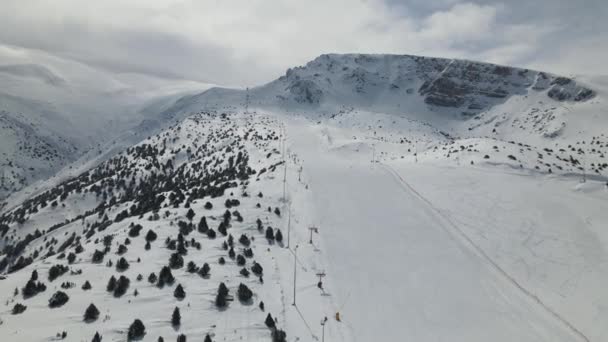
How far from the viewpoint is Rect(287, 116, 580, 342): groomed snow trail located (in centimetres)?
3678

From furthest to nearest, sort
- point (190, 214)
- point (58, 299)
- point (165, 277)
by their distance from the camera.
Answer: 1. point (190, 214)
2. point (165, 277)
3. point (58, 299)

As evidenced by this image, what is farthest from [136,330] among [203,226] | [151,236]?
[203,226]

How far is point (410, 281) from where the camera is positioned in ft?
148

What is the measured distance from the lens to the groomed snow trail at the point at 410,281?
36.8m

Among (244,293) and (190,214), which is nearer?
(244,293)

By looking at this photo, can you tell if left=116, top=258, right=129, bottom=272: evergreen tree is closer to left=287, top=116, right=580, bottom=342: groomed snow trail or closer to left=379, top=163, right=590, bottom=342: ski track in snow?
left=287, top=116, right=580, bottom=342: groomed snow trail

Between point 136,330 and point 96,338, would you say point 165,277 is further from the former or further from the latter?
point 96,338

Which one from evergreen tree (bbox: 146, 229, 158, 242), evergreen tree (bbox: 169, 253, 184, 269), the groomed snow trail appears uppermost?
evergreen tree (bbox: 146, 229, 158, 242)

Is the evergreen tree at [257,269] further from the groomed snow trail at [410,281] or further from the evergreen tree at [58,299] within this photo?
the evergreen tree at [58,299]

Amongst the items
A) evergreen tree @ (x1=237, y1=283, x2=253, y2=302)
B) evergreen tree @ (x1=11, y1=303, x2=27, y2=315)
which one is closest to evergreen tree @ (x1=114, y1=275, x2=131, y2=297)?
evergreen tree @ (x1=11, y1=303, x2=27, y2=315)

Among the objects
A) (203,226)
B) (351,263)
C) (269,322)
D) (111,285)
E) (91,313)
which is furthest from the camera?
(203,226)

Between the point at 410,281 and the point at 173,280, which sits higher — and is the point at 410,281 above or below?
below

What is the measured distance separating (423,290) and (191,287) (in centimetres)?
2622

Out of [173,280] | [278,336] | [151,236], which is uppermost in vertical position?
[151,236]
